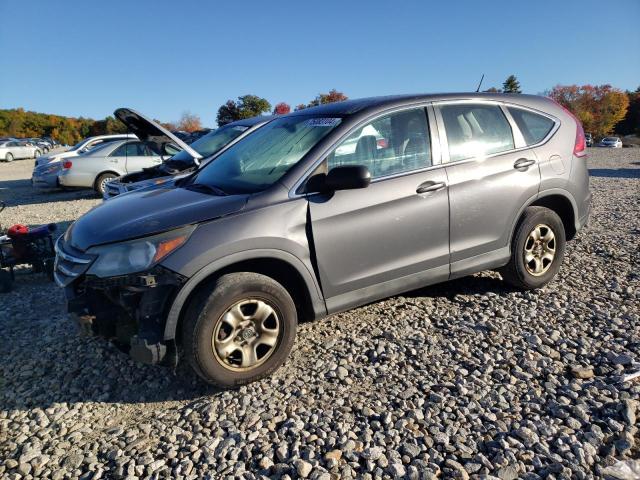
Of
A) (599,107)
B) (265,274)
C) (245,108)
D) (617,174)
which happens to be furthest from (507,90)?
(265,274)

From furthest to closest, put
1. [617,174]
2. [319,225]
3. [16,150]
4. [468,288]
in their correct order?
[16,150], [617,174], [468,288], [319,225]

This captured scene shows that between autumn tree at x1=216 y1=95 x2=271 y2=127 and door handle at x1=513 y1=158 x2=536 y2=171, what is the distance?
43.5m

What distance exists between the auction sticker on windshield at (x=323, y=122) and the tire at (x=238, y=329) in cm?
135

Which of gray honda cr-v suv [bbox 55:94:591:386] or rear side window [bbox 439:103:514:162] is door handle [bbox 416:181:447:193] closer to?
gray honda cr-v suv [bbox 55:94:591:386]

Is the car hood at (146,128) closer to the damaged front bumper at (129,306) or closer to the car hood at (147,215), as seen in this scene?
the car hood at (147,215)

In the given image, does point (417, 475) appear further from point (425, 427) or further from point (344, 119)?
point (344, 119)

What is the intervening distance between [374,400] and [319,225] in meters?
1.22

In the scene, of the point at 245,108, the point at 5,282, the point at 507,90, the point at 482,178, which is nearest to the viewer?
the point at 482,178

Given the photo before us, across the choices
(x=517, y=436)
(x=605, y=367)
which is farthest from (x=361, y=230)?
(x=605, y=367)

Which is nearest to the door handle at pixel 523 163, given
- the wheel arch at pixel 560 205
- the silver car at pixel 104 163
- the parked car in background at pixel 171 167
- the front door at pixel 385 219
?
the wheel arch at pixel 560 205

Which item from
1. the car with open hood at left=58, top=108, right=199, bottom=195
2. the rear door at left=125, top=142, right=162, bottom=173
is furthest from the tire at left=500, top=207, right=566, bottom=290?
the rear door at left=125, top=142, right=162, bottom=173

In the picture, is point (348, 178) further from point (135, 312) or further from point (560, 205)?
point (560, 205)

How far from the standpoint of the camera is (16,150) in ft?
108

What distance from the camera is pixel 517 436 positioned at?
2.42 metres
